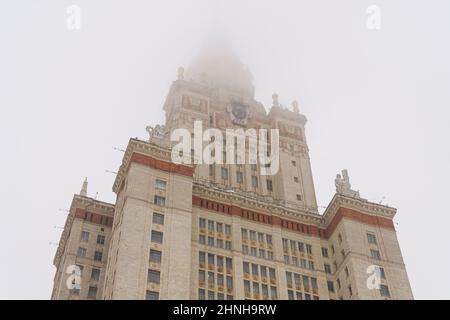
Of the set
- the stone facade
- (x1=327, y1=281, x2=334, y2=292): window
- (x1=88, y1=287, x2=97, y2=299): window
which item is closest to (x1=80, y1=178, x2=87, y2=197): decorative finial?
the stone facade

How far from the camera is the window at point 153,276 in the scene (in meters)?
75.5

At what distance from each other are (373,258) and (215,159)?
31.4 meters

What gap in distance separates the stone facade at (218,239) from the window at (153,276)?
0.13 metres

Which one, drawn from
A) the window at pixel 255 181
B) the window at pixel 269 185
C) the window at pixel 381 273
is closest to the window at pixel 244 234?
the window at pixel 255 181

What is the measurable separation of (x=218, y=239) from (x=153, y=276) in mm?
15145

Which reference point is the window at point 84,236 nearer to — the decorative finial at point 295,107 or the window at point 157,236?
the window at point 157,236

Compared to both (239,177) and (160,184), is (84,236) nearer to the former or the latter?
(160,184)

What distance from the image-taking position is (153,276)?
75938 millimetres

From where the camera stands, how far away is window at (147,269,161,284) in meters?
75.5

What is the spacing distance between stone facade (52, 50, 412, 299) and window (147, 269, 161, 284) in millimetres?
132

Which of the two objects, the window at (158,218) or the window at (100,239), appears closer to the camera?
the window at (158,218)
